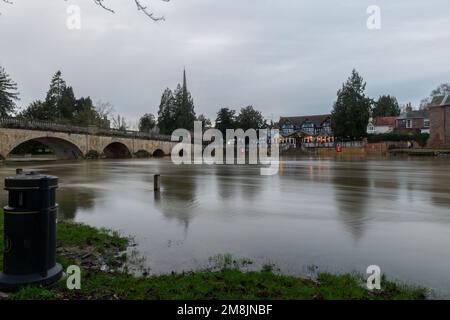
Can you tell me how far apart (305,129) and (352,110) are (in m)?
36.9

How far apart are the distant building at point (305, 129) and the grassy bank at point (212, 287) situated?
293ft

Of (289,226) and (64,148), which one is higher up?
(64,148)

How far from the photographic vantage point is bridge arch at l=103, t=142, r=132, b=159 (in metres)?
68.0

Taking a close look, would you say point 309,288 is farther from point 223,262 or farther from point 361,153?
point 361,153

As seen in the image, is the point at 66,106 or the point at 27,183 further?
the point at 66,106

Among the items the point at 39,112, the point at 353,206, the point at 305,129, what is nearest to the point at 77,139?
the point at 39,112

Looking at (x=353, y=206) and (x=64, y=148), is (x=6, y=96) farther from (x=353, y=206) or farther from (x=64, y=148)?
(x=353, y=206)

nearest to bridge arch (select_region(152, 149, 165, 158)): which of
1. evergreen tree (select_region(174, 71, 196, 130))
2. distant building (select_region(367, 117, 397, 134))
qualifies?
evergreen tree (select_region(174, 71, 196, 130))

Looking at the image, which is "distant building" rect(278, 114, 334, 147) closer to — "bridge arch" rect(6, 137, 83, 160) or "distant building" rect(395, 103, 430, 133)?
"distant building" rect(395, 103, 430, 133)

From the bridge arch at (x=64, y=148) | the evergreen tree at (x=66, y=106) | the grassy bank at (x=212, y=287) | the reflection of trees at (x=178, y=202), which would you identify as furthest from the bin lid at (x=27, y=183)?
the evergreen tree at (x=66, y=106)

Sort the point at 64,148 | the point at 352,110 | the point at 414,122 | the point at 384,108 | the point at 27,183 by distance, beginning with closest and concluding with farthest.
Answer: the point at 27,183, the point at 64,148, the point at 352,110, the point at 414,122, the point at 384,108

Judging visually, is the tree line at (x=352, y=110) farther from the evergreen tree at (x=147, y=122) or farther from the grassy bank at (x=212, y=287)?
the grassy bank at (x=212, y=287)

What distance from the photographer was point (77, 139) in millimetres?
54375
